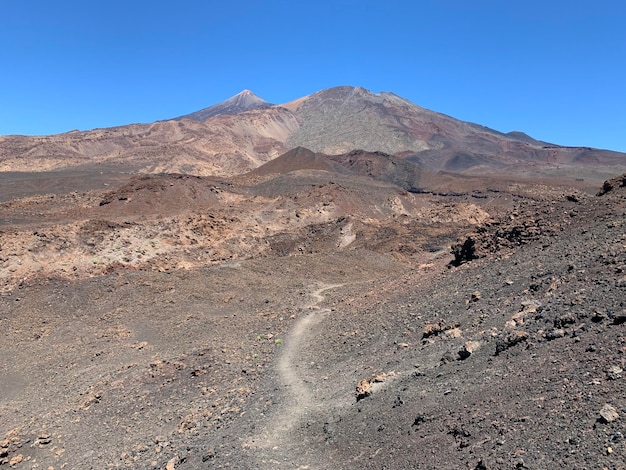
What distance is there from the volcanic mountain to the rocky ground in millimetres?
61706

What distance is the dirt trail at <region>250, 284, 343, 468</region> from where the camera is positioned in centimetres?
827

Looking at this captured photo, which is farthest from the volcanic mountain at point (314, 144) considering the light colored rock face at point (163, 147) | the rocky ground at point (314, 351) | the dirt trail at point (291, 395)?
the dirt trail at point (291, 395)

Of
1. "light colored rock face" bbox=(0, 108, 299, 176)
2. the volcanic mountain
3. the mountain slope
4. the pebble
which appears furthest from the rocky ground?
the mountain slope

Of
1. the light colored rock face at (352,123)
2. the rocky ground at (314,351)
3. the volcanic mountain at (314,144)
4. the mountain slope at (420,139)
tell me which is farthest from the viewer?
the light colored rock face at (352,123)

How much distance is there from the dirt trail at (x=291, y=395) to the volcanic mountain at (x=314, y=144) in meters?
68.8

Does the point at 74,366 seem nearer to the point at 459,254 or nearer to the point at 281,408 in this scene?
the point at 281,408

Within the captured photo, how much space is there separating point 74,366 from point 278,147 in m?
111

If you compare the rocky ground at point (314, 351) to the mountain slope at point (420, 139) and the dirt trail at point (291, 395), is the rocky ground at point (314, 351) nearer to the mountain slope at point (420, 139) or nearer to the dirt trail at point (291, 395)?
the dirt trail at point (291, 395)

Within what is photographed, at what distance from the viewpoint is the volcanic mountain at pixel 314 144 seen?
88.0m

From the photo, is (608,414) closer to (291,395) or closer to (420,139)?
(291,395)

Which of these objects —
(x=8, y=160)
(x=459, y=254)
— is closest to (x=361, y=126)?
(x=8, y=160)

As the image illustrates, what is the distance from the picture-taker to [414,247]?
31.1 meters

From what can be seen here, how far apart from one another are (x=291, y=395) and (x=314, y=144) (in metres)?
125

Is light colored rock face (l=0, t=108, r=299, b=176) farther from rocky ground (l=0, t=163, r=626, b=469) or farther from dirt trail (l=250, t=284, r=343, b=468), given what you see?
dirt trail (l=250, t=284, r=343, b=468)
